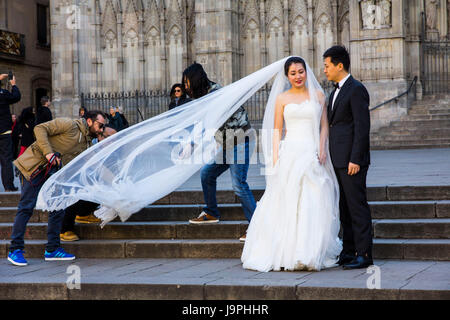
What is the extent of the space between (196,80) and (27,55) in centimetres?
2544

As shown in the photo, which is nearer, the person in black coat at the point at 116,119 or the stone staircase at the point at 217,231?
the stone staircase at the point at 217,231

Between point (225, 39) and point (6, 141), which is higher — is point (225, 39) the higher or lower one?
the higher one

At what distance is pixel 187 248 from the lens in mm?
8281

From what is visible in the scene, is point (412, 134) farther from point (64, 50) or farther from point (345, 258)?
point (345, 258)

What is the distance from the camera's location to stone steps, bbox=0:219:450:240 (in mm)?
A: 7859

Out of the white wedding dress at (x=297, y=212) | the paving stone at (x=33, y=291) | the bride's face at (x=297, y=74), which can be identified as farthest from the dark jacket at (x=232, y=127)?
the paving stone at (x=33, y=291)

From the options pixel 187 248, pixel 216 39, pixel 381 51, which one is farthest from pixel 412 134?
pixel 187 248

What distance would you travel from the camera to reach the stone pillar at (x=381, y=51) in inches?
818

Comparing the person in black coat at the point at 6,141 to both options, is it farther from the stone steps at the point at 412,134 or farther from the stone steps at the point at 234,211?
the stone steps at the point at 412,134

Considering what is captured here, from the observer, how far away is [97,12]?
2561 centimetres

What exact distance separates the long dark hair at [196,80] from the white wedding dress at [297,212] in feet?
4.55
